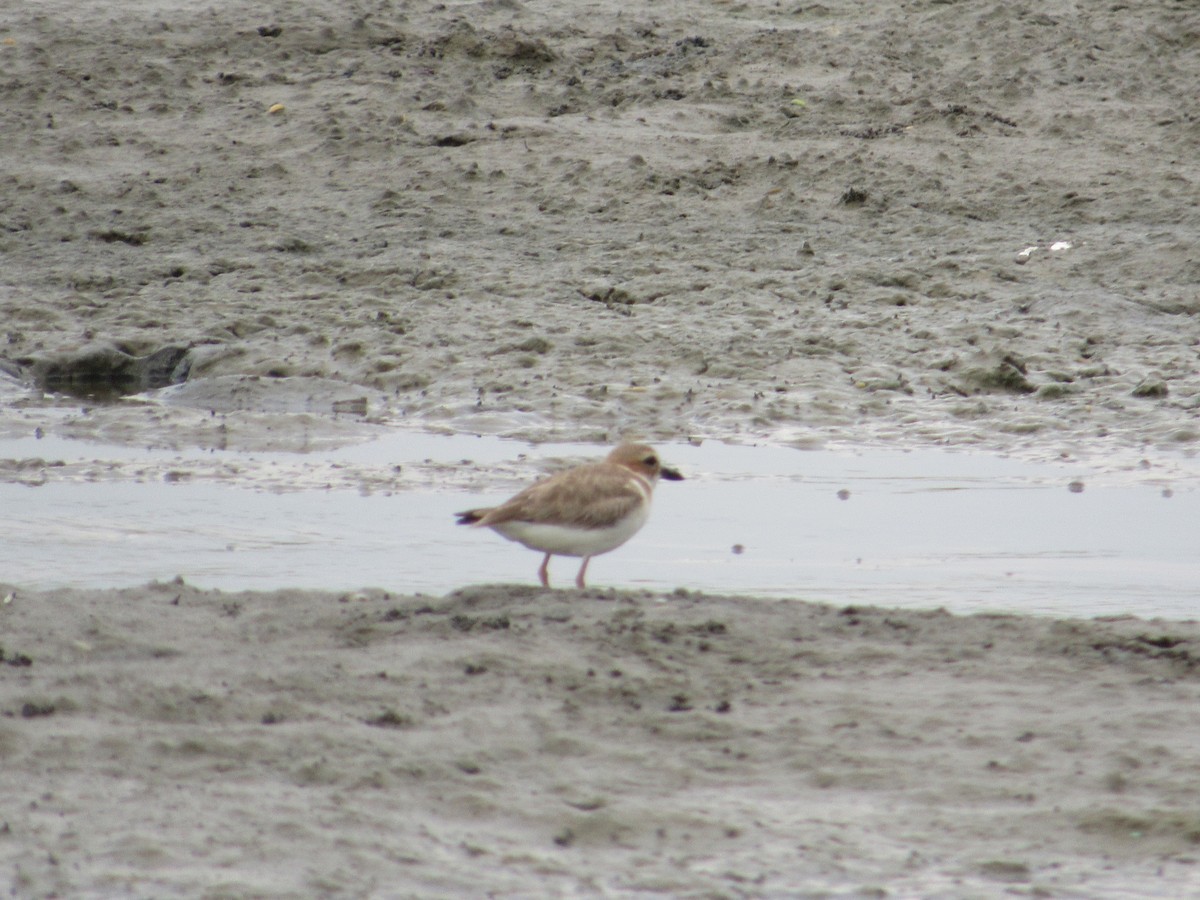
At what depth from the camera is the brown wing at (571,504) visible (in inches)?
251

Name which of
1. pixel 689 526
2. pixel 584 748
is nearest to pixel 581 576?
pixel 689 526

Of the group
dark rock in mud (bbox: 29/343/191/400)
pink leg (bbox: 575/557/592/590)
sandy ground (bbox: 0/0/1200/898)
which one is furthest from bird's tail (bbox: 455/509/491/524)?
dark rock in mud (bbox: 29/343/191/400)

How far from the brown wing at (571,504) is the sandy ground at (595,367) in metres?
0.28

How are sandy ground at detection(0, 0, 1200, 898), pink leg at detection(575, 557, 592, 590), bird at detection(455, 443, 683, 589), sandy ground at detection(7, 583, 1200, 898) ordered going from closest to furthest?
sandy ground at detection(7, 583, 1200, 898), sandy ground at detection(0, 0, 1200, 898), bird at detection(455, 443, 683, 589), pink leg at detection(575, 557, 592, 590)

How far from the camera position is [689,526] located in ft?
25.9

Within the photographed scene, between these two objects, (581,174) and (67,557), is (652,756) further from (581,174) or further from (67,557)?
(581,174)

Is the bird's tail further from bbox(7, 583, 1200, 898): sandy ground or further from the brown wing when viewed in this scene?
bbox(7, 583, 1200, 898): sandy ground

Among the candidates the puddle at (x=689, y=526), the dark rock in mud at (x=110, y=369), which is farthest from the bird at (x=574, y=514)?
the dark rock in mud at (x=110, y=369)

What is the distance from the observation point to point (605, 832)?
4438 mm

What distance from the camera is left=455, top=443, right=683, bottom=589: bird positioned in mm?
6387

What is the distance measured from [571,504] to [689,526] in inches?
62.5

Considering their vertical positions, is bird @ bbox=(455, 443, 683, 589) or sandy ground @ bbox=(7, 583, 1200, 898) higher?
bird @ bbox=(455, 443, 683, 589)

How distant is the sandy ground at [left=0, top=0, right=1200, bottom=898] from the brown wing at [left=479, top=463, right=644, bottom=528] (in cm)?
28

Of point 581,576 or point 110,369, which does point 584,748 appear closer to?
point 581,576
